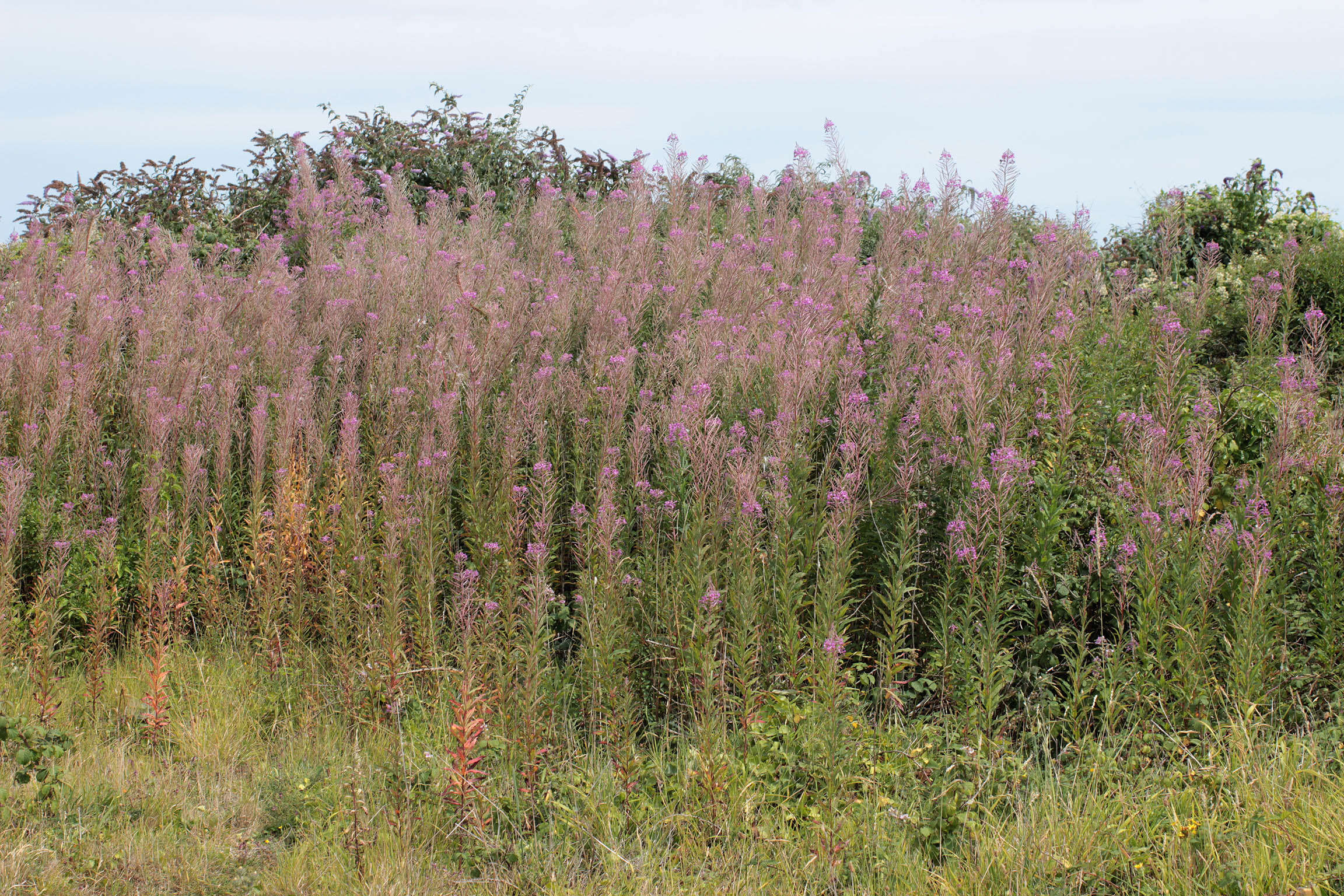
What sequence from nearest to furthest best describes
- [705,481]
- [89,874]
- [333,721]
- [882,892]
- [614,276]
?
[882,892] → [89,874] → [705,481] → [333,721] → [614,276]

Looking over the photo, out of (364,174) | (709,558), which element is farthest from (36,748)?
(364,174)

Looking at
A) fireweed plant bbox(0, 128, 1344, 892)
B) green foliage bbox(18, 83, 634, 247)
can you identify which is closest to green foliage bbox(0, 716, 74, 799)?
fireweed plant bbox(0, 128, 1344, 892)

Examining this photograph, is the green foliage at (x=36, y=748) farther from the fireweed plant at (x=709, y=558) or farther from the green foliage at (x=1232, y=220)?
the green foliage at (x=1232, y=220)

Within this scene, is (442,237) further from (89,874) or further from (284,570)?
(89,874)

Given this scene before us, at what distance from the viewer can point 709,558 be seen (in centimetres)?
466

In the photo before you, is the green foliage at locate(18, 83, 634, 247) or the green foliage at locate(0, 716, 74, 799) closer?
the green foliage at locate(0, 716, 74, 799)

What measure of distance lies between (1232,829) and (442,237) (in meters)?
8.24

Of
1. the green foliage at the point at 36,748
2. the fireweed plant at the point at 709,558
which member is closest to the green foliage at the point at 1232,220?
the fireweed plant at the point at 709,558

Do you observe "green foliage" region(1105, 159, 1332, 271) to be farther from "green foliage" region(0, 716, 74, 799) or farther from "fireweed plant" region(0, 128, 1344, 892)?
"green foliage" region(0, 716, 74, 799)

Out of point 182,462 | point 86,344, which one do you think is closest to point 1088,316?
point 182,462

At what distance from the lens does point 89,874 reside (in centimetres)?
382

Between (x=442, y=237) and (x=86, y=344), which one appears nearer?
(x=86, y=344)

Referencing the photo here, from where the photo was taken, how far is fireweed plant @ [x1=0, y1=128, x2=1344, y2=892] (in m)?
3.90

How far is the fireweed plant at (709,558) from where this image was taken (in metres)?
3.90
